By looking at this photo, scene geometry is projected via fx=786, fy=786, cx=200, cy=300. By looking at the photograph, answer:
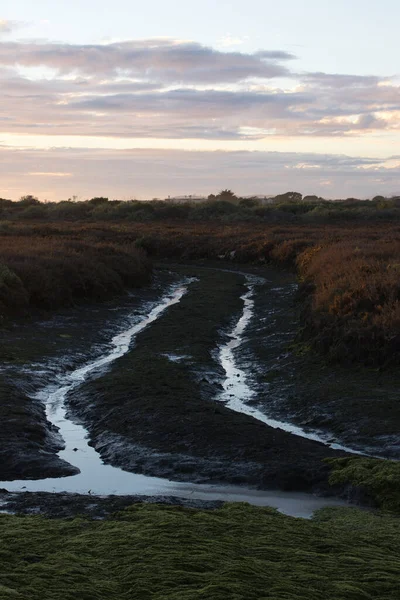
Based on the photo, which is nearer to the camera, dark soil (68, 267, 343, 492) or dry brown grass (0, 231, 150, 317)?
dark soil (68, 267, 343, 492)

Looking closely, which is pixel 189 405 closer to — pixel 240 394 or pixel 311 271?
pixel 240 394

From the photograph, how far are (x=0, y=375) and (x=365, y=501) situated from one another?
9533 mm

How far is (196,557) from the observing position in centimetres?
671

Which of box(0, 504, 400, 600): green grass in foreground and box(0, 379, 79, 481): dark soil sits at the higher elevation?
box(0, 504, 400, 600): green grass in foreground

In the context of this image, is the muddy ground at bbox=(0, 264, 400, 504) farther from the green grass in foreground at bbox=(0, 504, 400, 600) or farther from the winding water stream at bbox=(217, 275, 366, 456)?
the green grass in foreground at bbox=(0, 504, 400, 600)

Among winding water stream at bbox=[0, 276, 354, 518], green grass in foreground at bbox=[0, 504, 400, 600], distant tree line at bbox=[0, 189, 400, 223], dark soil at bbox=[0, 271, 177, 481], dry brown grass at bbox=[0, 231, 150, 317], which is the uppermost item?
distant tree line at bbox=[0, 189, 400, 223]

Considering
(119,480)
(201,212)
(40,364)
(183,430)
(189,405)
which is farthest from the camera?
(201,212)

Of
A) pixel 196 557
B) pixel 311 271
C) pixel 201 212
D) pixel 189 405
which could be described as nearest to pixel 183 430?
pixel 189 405

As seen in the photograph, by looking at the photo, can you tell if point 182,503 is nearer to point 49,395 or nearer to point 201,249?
point 49,395

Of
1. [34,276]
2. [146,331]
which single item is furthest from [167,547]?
[34,276]

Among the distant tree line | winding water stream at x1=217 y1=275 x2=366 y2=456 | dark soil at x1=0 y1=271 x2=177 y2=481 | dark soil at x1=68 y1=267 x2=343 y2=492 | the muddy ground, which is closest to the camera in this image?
dark soil at x1=68 y1=267 x2=343 y2=492

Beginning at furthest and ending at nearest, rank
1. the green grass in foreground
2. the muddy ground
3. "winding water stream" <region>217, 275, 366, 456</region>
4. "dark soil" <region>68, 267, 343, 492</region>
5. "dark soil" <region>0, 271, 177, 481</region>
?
"winding water stream" <region>217, 275, 366, 456</region> → "dark soil" <region>0, 271, 177, 481</region> → the muddy ground → "dark soil" <region>68, 267, 343, 492</region> → the green grass in foreground

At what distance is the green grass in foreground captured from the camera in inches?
235

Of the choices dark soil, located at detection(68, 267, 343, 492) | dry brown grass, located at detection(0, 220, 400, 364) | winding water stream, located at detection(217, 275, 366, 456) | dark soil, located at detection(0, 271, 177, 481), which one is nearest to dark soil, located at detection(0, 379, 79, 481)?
dark soil, located at detection(0, 271, 177, 481)
